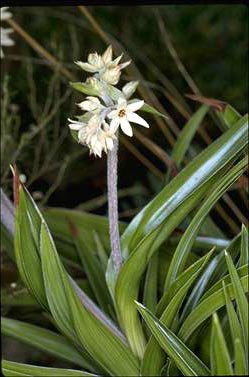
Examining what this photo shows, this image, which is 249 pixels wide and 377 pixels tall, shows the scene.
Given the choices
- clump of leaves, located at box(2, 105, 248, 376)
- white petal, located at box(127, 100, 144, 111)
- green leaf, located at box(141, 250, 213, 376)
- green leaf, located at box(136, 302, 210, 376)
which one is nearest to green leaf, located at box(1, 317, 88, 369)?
clump of leaves, located at box(2, 105, 248, 376)

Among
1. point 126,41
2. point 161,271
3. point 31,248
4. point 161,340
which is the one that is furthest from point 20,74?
point 161,340

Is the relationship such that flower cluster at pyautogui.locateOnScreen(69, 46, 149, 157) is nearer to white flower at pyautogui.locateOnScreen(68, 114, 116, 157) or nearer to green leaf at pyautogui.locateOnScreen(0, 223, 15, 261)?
white flower at pyautogui.locateOnScreen(68, 114, 116, 157)

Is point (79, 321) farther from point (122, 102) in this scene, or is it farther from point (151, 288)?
point (122, 102)

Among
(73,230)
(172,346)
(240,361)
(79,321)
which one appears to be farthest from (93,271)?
(240,361)

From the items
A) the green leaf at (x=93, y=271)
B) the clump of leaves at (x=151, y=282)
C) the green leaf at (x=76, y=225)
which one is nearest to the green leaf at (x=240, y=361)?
the clump of leaves at (x=151, y=282)

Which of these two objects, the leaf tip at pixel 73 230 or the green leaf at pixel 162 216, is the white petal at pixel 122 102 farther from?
the leaf tip at pixel 73 230

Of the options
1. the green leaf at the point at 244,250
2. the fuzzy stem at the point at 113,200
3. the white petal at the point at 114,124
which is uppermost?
the white petal at the point at 114,124
